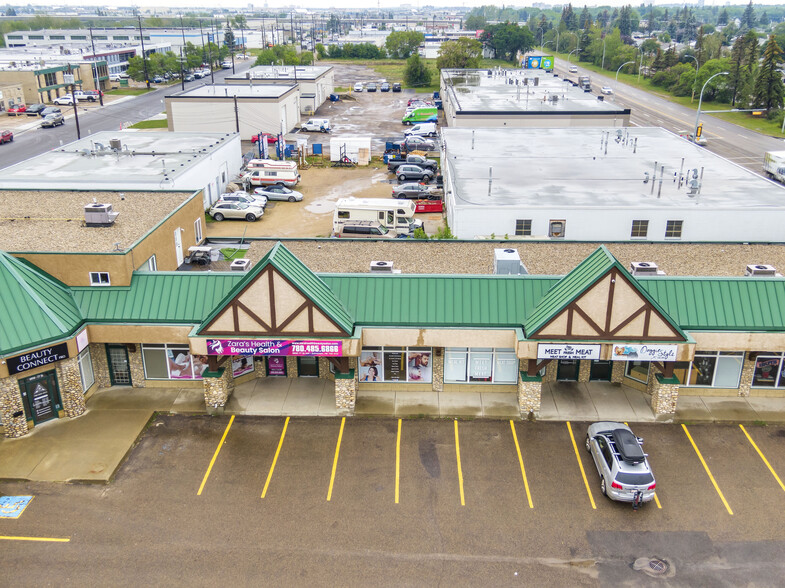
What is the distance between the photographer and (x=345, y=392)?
2734 cm

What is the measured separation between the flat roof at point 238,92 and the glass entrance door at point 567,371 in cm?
5932

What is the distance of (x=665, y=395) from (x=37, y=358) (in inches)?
961

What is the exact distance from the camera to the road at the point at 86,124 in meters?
78.4

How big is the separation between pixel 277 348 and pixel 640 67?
15170 cm

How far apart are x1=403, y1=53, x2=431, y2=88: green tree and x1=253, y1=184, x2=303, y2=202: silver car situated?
8778cm

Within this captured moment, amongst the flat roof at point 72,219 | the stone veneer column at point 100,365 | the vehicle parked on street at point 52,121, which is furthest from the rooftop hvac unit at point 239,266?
the vehicle parked on street at point 52,121

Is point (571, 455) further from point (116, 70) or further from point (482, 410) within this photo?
point (116, 70)

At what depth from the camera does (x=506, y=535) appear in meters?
21.3

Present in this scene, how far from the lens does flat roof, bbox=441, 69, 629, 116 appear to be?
7344 centimetres

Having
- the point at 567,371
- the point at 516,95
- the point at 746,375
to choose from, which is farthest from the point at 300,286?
the point at 516,95

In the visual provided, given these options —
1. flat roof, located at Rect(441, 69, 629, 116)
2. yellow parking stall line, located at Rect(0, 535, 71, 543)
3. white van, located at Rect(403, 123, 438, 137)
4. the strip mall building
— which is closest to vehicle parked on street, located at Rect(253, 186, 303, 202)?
flat roof, located at Rect(441, 69, 629, 116)

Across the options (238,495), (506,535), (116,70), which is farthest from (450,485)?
(116,70)

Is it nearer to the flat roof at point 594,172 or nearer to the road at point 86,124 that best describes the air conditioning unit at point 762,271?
the flat roof at point 594,172

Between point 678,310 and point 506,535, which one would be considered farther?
point 678,310
